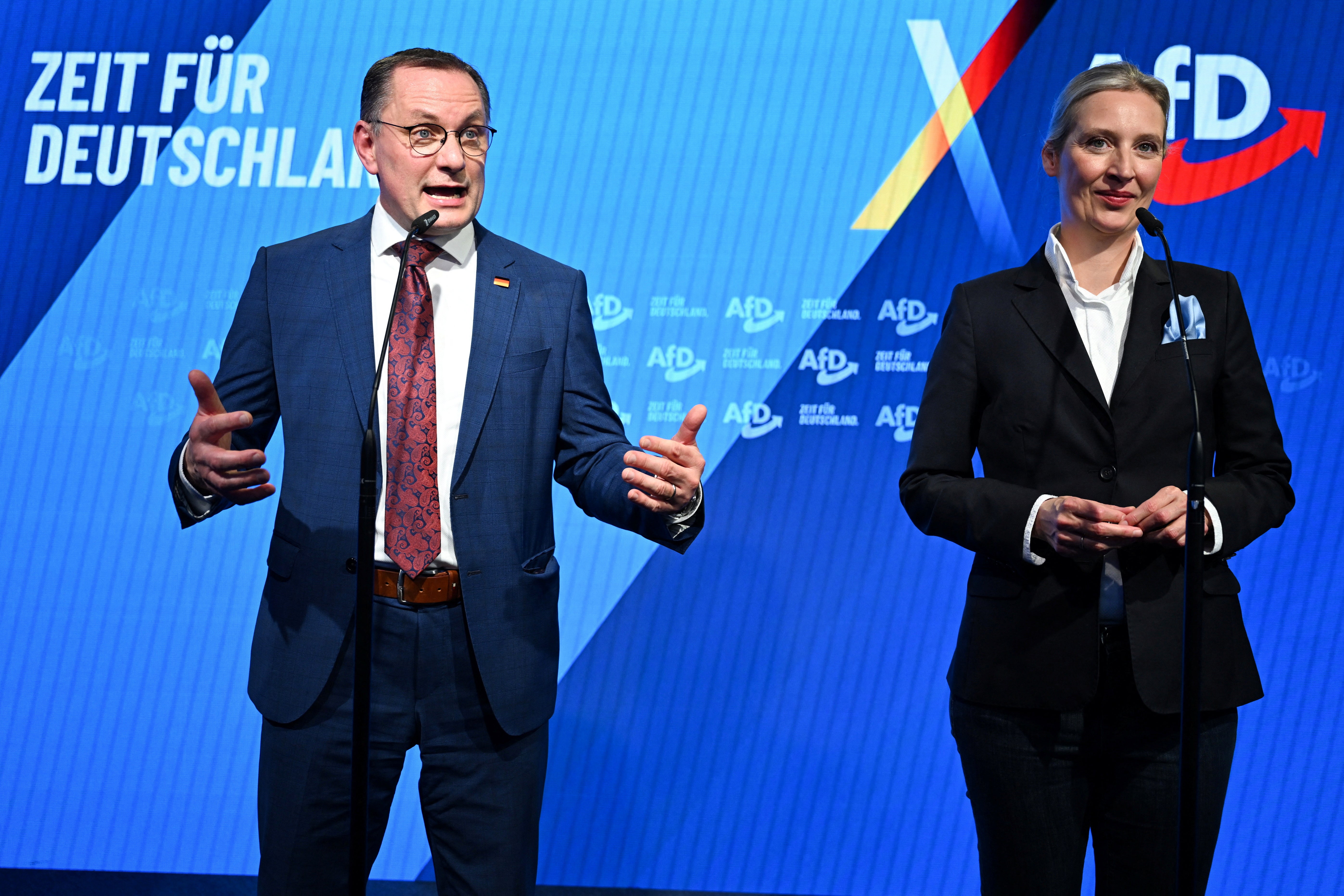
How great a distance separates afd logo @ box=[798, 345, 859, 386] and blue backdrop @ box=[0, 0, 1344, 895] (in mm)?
17

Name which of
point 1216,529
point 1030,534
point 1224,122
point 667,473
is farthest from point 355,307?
point 1224,122

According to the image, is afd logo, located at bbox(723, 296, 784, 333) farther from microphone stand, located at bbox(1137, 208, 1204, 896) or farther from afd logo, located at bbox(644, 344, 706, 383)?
microphone stand, located at bbox(1137, 208, 1204, 896)

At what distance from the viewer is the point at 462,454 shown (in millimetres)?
1675

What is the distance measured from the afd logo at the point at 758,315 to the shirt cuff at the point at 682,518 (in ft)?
4.91

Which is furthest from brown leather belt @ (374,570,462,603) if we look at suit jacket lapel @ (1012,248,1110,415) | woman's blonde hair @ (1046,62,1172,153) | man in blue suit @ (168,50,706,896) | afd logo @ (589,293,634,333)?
afd logo @ (589,293,634,333)

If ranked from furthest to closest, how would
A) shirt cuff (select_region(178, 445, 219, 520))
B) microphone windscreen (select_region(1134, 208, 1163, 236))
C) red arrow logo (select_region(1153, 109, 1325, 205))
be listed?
red arrow logo (select_region(1153, 109, 1325, 205)) < shirt cuff (select_region(178, 445, 219, 520)) < microphone windscreen (select_region(1134, 208, 1163, 236))

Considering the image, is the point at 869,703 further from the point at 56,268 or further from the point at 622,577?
the point at 56,268

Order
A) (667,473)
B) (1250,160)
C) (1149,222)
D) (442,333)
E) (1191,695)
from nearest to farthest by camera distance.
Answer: (1191,695) < (1149,222) < (667,473) < (442,333) < (1250,160)

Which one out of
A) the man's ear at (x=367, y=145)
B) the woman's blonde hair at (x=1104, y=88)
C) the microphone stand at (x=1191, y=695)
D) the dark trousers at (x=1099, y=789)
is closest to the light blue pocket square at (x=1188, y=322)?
the woman's blonde hair at (x=1104, y=88)

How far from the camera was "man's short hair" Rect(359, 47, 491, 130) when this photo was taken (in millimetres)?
1792

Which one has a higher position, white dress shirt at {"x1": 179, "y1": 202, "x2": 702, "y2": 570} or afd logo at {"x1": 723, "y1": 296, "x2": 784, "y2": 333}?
afd logo at {"x1": 723, "y1": 296, "x2": 784, "y2": 333}

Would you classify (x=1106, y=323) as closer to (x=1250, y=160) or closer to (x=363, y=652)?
(x=363, y=652)

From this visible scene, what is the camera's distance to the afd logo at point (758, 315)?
3031mm

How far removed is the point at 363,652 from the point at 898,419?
202 centimetres
